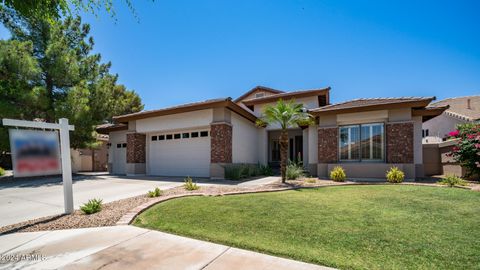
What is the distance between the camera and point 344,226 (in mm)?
4641

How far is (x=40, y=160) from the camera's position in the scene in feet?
19.5

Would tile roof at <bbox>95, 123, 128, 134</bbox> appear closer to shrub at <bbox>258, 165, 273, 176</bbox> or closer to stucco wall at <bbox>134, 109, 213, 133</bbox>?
stucco wall at <bbox>134, 109, 213, 133</bbox>

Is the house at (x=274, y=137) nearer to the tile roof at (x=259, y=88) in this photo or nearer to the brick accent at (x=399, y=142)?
the brick accent at (x=399, y=142)

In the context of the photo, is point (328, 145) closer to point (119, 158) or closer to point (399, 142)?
point (399, 142)

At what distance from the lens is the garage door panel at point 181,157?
48.4ft

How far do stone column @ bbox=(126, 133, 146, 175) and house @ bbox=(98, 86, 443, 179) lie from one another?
2.7 inches

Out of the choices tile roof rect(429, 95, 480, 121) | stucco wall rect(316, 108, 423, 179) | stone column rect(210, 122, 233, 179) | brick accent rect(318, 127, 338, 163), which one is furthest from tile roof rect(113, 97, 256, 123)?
tile roof rect(429, 95, 480, 121)

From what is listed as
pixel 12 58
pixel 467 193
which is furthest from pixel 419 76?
pixel 12 58

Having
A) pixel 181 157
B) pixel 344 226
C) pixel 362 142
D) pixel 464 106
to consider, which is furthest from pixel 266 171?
pixel 464 106

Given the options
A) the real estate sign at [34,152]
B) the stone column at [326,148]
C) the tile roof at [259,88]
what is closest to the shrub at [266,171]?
the stone column at [326,148]

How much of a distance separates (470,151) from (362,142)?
4.57 metres

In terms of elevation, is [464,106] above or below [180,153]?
above

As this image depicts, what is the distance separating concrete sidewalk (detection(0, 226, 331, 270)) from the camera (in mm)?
3314

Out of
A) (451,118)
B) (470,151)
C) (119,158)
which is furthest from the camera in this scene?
(451,118)
